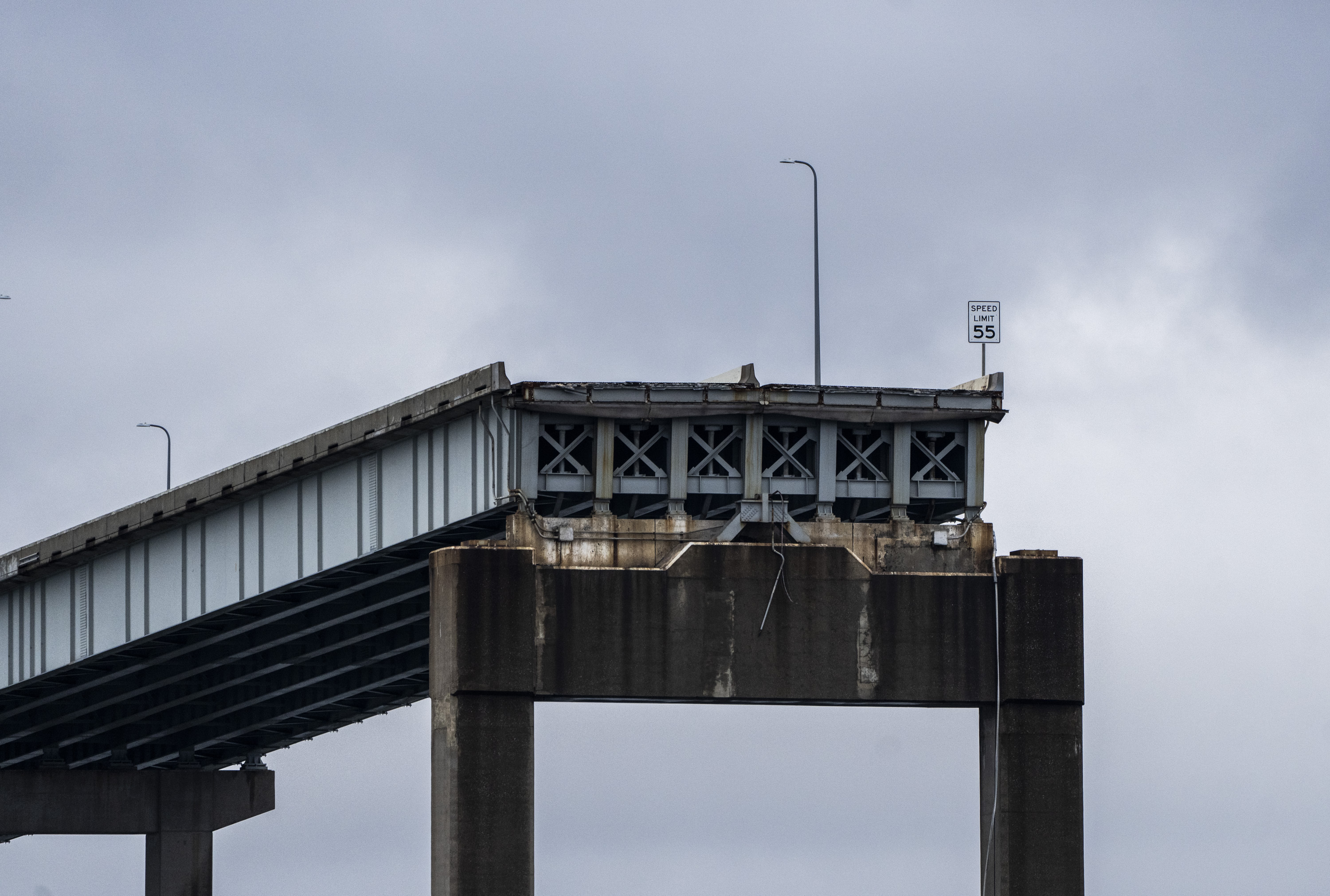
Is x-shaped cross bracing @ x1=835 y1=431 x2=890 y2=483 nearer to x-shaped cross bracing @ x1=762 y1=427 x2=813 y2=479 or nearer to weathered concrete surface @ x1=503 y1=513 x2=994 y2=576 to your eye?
x-shaped cross bracing @ x1=762 y1=427 x2=813 y2=479

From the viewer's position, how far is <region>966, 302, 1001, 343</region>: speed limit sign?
→ 169 feet

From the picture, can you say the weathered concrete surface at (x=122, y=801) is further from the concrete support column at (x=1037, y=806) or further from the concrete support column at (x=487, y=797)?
the concrete support column at (x=1037, y=806)

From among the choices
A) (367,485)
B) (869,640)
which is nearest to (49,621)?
(367,485)

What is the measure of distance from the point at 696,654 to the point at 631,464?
150 inches

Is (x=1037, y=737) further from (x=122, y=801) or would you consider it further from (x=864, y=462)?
(x=122, y=801)

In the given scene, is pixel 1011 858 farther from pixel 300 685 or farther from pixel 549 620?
pixel 300 685

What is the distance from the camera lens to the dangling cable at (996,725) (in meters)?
49.2

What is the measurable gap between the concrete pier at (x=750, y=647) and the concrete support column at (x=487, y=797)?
1.3 inches

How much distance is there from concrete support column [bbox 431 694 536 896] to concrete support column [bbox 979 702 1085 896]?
8.41 metres

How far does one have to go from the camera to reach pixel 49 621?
68.2 metres

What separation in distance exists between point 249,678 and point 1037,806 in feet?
95.8

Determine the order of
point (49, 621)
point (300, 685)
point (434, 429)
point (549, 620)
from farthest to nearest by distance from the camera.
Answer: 1. point (300, 685)
2. point (49, 621)
3. point (434, 429)
4. point (549, 620)

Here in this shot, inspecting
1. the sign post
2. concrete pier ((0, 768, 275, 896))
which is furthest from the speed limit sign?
concrete pier ((0, 768, 275, 896))

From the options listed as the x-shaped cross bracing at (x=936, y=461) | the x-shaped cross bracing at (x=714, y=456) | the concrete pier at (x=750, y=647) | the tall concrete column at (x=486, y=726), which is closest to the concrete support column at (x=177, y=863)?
the concrete pier at (x=750, y=647)
